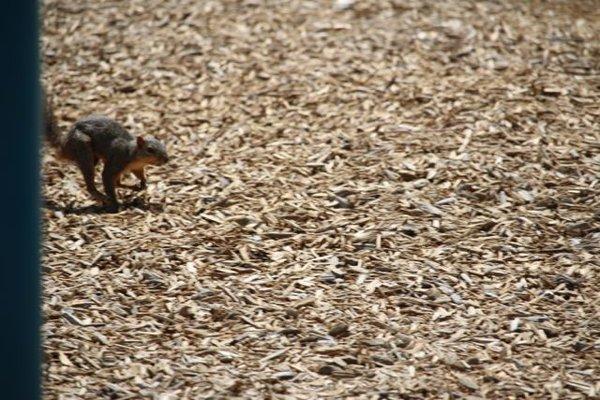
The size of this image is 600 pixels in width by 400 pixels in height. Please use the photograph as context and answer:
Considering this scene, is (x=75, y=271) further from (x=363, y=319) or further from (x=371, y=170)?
(x=371, y=170)

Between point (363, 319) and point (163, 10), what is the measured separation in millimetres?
5260

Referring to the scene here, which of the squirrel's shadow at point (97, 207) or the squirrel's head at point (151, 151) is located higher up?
the squirrel's head at point (151, 151)

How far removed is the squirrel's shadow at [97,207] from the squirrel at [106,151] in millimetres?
52

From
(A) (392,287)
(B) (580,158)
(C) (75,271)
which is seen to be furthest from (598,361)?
(C) (75,271)

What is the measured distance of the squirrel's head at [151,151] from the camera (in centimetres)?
727

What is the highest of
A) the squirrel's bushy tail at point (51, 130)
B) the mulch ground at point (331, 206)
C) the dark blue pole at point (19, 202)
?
the dark blue pole at point (19, 202)

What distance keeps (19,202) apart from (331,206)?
3.30 m

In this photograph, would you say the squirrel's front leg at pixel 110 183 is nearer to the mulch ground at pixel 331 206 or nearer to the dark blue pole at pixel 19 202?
the mulch ground at pixel 331 206

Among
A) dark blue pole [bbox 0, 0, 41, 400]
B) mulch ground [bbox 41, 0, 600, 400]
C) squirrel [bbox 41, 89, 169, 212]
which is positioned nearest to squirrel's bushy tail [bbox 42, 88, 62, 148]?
squirrel [bbox 41, 89, 169, 212]

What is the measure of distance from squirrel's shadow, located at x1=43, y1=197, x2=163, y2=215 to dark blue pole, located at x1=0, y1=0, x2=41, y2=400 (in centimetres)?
292

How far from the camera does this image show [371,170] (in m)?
7.45

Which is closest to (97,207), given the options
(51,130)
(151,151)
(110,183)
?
(110,183)

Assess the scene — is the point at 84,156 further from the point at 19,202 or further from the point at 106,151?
the point at 19,202

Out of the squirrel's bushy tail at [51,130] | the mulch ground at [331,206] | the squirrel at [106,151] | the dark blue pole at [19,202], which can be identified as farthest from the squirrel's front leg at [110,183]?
the dark blue pole at [19,202]
